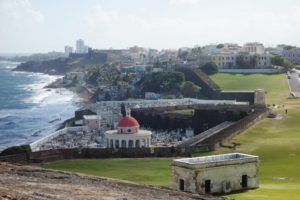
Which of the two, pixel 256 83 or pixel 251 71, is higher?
pixel 251 71

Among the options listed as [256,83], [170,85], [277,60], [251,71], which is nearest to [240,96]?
[256,83]

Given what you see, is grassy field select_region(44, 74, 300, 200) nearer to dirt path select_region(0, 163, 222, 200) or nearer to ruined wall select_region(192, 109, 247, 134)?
dirt path select_region(0, 163, 222, 200)

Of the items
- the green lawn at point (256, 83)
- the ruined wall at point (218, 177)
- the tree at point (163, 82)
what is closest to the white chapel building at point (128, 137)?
the ruined wall at point (218, 177)

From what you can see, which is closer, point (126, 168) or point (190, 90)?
point (126, 168)

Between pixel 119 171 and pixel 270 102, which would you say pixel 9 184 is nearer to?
pixel 119 171

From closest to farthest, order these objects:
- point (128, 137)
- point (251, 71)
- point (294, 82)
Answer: point (128, 137) < point (294, 82) < point (251, 71)

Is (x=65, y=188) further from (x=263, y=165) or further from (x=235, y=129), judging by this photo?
(x=235, y=129)
